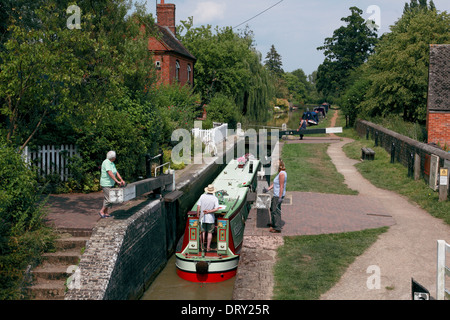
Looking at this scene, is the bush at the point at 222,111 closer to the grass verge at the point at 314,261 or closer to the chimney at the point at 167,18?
the chimney at the point at 167,18

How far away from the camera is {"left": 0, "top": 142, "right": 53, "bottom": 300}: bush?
8.05m

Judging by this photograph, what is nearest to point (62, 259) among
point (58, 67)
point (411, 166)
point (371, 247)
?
point (58, 67)

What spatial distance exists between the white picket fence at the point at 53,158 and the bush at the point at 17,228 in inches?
162

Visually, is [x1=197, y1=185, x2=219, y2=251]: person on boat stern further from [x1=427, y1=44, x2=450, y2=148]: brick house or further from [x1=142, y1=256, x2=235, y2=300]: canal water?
[x1=427, y1=44, x2=450, y2=148]: brick house

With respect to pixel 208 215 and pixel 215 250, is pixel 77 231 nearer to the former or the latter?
pixel 208 215

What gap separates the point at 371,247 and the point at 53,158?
9.50 m

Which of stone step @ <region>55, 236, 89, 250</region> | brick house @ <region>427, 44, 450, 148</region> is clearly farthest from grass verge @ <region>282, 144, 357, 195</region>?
stone step @ <region>55, 236, 89, 250</region>

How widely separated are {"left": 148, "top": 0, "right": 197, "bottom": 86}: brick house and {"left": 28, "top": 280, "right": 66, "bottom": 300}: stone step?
76.9ft

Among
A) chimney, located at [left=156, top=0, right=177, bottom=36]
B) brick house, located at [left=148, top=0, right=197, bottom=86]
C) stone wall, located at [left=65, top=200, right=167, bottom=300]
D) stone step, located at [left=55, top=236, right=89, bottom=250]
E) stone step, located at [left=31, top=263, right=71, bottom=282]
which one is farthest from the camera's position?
chimney, located at [left=156, top=0, right=177, bottom=36]

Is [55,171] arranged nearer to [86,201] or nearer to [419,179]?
[86,201]

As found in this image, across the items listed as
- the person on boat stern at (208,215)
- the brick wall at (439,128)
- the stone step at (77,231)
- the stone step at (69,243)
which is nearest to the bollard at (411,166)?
the brick wall at (439,128)

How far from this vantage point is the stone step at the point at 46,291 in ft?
27.1

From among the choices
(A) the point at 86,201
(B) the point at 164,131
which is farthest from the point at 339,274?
(B) the point at 164,131

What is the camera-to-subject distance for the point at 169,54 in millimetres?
35156
